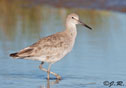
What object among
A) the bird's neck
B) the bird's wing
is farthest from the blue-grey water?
the bird's neck

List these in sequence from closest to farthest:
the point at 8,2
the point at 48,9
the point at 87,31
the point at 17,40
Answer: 1. the point at 17,40
2. the point at 87,31
3. the point at 48,9
4. the point at 8,2

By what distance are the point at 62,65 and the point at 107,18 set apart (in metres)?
6.12

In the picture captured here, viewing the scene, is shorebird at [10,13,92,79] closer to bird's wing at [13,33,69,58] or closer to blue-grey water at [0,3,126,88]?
bird's wing at [13,33,69,58]

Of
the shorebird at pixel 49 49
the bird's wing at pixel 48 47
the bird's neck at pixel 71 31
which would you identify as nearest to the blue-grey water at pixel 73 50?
the shorebird at pixel 49 49

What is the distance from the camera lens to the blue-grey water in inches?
362

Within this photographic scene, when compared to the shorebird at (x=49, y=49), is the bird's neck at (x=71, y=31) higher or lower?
higher

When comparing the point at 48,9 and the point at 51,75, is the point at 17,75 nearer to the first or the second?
the point at 51,75

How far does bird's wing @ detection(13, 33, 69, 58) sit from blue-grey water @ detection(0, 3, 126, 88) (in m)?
0.53

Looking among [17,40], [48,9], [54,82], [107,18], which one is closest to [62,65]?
[54,82]

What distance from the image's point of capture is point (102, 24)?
14.9m

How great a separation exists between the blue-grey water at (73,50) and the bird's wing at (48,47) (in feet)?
1.75

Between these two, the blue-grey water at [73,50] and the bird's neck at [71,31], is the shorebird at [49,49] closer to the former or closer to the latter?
the bird's neck at [71,31]

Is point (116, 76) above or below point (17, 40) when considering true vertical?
below

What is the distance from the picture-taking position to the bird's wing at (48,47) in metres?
9.22
